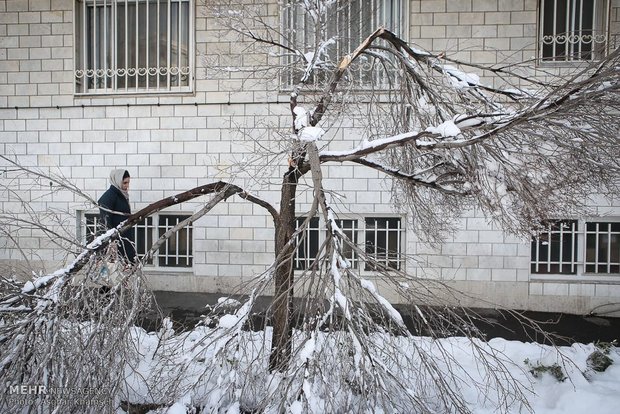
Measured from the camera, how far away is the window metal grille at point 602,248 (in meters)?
7.83

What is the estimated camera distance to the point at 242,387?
3133 mm

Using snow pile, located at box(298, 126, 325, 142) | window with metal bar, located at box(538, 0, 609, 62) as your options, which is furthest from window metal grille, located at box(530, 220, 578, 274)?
snow pile, located at box(298, 126, 325, 142)

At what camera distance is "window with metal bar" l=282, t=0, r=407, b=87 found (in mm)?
4960

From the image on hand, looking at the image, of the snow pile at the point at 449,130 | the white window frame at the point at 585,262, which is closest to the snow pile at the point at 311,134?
the snow pile at the point at 449,130

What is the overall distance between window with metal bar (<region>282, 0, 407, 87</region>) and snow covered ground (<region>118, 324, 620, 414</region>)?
9.28ft

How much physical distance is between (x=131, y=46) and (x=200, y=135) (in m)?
2.13

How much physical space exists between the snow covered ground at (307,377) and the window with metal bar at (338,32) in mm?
2828

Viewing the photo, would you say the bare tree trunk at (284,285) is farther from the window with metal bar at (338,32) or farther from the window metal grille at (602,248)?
the window metal grille at (602,248)

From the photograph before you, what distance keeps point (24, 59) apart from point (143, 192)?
3.24 m

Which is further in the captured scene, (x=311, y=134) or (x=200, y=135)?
(x=200, y=135)

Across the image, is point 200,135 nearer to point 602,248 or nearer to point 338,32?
point 338,32

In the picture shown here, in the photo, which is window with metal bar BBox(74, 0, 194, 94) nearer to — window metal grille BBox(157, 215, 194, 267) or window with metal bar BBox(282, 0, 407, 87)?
window with metal bar BBox(282, 0, 407, 87)

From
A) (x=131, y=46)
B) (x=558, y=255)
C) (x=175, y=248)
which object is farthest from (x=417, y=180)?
(x=131, y=46)

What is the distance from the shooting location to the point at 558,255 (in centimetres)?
794
